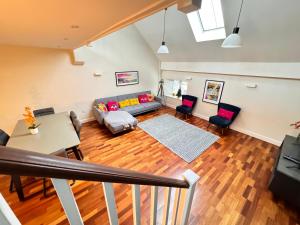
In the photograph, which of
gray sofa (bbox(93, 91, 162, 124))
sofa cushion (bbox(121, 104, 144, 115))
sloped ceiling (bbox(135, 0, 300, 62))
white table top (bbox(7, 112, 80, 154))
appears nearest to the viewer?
white table top (bbox(7, 112, 80, 154))

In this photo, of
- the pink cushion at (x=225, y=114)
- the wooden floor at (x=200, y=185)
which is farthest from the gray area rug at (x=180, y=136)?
the pink cushion at (x=225, y=114)

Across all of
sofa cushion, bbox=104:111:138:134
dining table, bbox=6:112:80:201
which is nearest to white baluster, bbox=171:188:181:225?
dining table, bbox=6:112:80:201

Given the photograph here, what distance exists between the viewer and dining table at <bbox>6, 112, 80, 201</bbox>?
1982 millimetres

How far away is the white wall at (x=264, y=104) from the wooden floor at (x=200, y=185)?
35 centimetres

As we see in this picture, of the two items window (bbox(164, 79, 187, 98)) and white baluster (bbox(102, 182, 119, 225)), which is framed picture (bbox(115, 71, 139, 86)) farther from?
white baluster (bbox(102, 182, 119, 225))

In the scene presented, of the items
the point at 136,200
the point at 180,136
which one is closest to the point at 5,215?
the point at 136,200

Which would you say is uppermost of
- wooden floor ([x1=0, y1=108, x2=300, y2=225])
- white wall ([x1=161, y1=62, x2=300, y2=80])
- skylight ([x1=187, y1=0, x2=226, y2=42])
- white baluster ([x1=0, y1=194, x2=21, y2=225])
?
skylight ([x1=187, y1=0, x2=226, y2=42])

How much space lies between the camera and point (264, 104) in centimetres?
353

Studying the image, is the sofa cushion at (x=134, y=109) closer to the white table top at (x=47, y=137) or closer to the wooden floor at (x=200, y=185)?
the wooden floor at (x=200, y=185)

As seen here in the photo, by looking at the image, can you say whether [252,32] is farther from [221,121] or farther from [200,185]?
[200,185]

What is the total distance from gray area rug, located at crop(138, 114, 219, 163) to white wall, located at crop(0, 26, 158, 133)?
1907 mm

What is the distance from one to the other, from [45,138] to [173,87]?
16.1 feet

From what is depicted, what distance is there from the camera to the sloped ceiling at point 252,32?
2330 mm

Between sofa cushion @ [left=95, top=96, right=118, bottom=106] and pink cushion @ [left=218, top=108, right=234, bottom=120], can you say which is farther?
sofa cushion @ [left=95, top=96, right=118, bottom=106]
